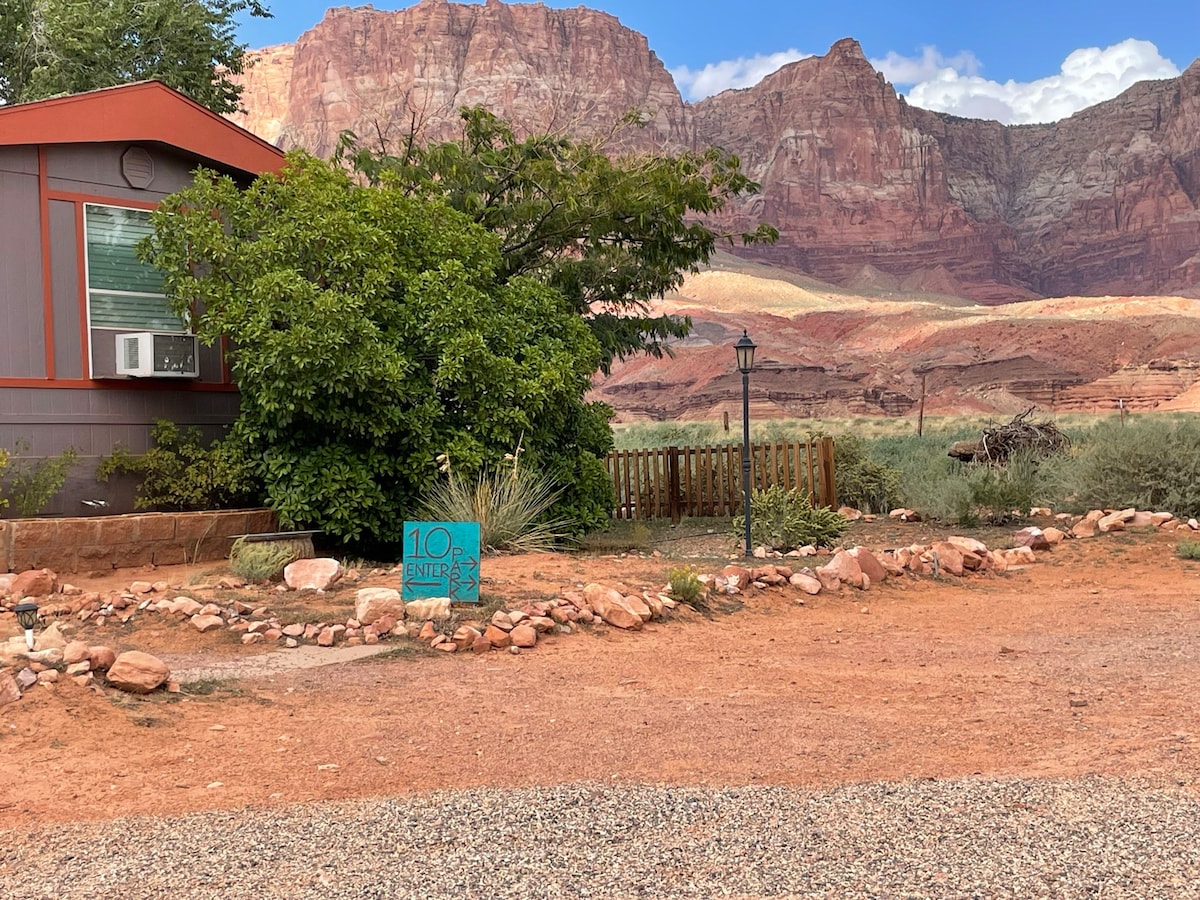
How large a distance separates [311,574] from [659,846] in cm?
565

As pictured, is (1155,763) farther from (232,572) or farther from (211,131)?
(211,131)

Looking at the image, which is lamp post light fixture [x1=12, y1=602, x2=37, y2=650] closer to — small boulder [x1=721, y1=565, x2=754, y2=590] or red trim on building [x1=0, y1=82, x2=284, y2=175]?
small boulder [x1=721, y1=565, x2=754, y2=590]

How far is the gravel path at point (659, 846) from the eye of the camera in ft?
10.7

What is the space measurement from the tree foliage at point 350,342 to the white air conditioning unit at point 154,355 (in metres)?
Result: 0.31

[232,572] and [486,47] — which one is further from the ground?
[486,47]

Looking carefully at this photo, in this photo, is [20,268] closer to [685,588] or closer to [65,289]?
[65,289]

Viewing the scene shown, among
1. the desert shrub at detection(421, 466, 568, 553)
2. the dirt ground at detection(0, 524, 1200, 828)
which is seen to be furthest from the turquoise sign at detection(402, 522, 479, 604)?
the desert shrub at detection(421, 466, 568, 553)

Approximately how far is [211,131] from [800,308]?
228ft

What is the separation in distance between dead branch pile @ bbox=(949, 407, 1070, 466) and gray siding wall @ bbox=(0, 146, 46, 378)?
501 inches

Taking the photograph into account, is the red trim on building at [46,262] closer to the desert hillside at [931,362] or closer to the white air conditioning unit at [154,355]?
the white air conditioning unit at [154,355]

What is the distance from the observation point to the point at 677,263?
15.7m

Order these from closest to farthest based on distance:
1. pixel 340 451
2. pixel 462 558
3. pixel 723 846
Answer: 1. pixel 723 846
2. pixel 462 558
3. pixel 340 451

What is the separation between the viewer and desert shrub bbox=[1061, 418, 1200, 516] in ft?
44.0

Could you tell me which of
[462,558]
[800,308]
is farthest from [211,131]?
[800,308]
